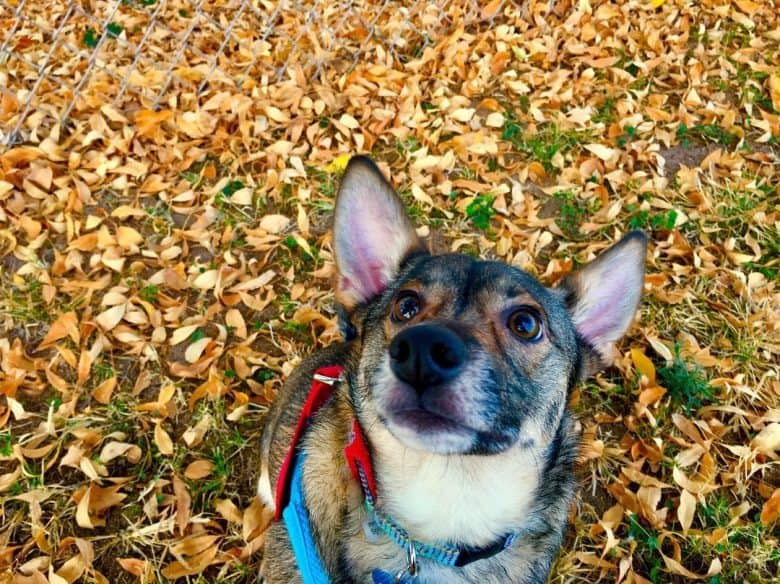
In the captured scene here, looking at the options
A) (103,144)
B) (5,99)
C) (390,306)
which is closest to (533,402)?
(390,306)

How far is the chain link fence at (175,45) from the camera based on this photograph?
503 centimetres

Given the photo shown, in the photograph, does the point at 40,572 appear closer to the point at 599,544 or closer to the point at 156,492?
the point at 156,492

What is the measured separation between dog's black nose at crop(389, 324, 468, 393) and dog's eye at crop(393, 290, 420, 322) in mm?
476

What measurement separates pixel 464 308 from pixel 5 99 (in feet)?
14.9

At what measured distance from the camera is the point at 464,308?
2.41 meters

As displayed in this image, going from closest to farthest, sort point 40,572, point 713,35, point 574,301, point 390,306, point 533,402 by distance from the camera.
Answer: point 533,402 < point 390,306 < point 574,301 < point 40,572 < point 713,35

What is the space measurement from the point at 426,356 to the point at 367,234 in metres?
0.91

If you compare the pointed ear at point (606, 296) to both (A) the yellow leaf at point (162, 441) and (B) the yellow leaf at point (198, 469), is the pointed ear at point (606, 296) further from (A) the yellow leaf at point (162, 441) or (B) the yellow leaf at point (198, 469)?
(A) the yellow leaf at point (162, 441)

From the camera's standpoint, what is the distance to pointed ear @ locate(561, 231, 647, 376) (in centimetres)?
264

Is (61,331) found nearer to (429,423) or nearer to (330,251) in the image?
(330,251)

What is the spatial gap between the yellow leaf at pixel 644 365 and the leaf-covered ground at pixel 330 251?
25mm

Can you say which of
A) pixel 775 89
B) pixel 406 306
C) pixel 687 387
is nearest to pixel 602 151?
pixel 775 89

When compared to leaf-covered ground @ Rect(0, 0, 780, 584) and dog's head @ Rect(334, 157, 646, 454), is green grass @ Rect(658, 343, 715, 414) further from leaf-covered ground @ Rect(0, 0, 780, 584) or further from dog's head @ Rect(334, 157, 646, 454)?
dog's head @ Rect(334, 157, 646, 454)

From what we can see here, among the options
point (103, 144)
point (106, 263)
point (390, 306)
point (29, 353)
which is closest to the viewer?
point (390, 306)
